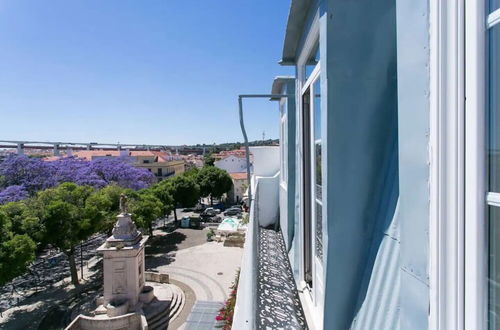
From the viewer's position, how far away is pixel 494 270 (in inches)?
31.5

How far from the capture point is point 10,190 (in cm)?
1945

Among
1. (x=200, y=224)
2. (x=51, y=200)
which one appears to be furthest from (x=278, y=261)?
(x=200, y=224)

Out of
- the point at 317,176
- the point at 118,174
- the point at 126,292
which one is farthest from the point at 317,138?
the point at 118,174

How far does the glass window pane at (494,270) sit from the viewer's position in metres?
0.79

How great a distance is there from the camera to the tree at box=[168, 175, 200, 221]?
27.1m

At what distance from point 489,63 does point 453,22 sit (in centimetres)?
19

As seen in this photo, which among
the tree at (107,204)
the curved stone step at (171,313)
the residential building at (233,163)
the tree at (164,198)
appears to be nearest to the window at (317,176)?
the curved stone step at (171,313)

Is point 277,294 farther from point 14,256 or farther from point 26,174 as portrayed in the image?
point 26,174

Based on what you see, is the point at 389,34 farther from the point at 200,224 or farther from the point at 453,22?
the point at 200,224

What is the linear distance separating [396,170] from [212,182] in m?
33.5

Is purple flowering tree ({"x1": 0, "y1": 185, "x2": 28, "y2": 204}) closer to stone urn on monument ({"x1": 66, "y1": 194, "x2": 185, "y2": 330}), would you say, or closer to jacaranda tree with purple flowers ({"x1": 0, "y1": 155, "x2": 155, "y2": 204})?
jacaranda tree with purple flowers ({"x1": 0, "y1": 155, "x2": 155, "y2": 204})

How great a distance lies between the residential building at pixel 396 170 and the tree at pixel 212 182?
103 ft

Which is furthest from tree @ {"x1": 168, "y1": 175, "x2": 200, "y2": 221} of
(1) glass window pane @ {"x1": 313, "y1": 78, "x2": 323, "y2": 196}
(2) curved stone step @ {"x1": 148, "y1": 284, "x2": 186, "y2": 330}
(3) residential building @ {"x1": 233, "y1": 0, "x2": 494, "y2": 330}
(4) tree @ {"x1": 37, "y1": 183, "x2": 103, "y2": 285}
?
(1) glass window pane @ {"x1": 313, "y1": 78, "x2": 323, "y2": 196}

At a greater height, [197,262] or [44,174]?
[44,174]
